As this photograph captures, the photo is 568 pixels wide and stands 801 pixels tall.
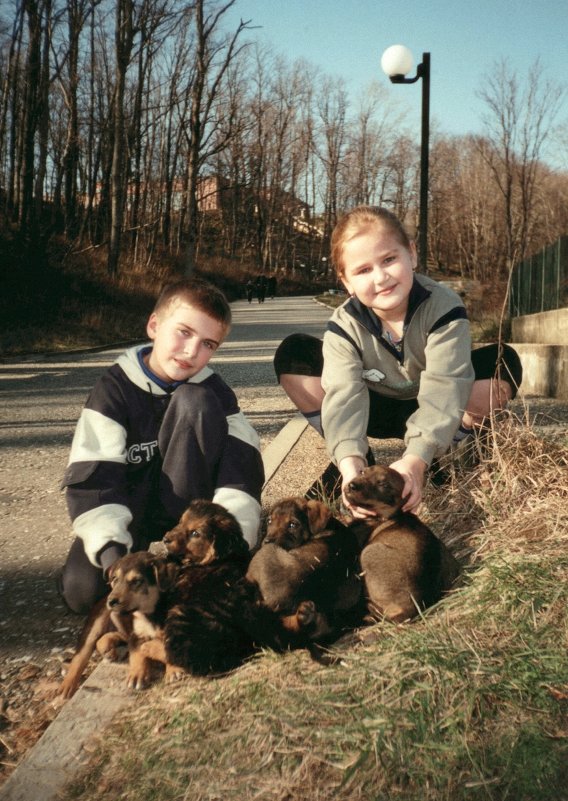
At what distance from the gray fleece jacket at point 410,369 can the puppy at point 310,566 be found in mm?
585

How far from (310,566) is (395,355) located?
1.37 m

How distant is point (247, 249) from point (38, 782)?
216 ft

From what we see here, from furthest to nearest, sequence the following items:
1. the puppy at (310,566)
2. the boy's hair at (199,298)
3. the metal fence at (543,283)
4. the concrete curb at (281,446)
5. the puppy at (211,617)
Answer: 1. the metal fence at (543,283)
2. the concrete curb at (281,446)
3. the boy's hair at (199,298)
4. the puppy at (310,566)
5. the puppy at (211,617)

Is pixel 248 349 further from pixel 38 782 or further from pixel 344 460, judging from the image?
pixel 38 782

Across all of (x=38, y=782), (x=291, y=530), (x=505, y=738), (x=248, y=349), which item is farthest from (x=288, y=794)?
(x=248, y=349)

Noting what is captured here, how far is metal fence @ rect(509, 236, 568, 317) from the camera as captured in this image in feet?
32.1

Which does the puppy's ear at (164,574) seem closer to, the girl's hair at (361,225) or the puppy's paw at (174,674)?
the puppy's paw at (174,674)

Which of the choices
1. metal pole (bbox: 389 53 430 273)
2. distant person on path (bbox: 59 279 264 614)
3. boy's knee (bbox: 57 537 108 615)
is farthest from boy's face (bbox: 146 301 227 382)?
metal pole (bbox: 389 53 430 273)

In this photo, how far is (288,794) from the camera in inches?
61.2

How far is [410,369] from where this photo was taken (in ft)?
11.0

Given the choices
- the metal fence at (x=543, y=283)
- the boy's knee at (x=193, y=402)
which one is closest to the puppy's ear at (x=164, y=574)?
the boy's knee at (x=193, y=402)

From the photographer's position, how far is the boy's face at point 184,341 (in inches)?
109

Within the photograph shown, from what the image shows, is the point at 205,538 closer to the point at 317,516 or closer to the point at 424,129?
the point at 317,516

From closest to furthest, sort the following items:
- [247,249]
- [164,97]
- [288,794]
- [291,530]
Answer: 1. [288,794]
2. [291,530]
3. [164,97]
4. [247,249]
